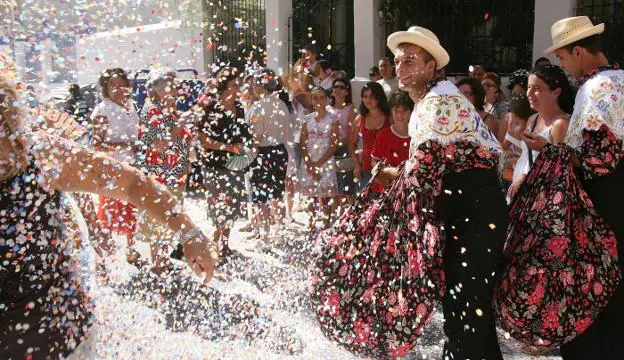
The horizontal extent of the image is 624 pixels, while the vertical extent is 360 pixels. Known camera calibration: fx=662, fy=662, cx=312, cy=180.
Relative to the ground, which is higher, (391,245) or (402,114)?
(402,114)

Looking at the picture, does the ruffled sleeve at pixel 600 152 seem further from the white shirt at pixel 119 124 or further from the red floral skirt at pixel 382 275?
the white shirt at pixel 119 124

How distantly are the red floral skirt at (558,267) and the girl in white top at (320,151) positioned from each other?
3.90 metres

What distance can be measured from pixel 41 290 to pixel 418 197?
1801 mm

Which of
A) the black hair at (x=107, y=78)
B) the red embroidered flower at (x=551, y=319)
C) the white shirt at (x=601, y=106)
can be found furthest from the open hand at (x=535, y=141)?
the black hair at (x=107, y=78)

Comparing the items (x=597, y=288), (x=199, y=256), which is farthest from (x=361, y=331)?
(x=199, y=256)

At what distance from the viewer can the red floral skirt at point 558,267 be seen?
3131 mm

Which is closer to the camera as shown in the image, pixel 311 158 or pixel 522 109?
pixel 522 109

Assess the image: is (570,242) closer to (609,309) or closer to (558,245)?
(558,245)

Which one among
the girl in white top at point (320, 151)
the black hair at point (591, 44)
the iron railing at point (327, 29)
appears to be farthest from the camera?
the iron railing at point (327, 29)

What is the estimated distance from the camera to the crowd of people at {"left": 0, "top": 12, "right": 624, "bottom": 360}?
2.14m

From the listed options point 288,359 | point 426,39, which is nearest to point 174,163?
point 288,359

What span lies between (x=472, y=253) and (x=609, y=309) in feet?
2.48

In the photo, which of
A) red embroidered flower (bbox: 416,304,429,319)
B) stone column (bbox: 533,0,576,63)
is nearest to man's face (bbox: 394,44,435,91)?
red embroidered flower (bbox: 416,304,429,319)

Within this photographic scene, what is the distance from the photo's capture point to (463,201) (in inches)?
129
